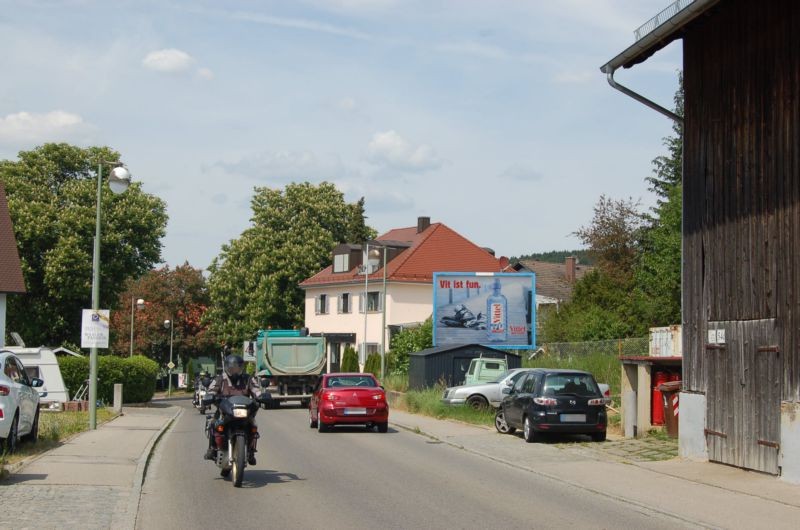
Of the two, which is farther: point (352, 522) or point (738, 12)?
point (738, 12)

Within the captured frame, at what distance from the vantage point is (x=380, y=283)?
65.2m

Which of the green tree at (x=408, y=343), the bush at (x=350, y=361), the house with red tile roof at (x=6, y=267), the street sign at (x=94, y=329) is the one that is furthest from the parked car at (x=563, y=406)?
the bush at (x=350, y=361)

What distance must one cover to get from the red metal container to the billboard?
21.9 metres

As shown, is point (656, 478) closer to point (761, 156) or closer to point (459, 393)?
point (761, 156)

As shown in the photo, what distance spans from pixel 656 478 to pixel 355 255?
54.4 metres

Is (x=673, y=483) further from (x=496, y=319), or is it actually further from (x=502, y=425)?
(x=496, y=319)

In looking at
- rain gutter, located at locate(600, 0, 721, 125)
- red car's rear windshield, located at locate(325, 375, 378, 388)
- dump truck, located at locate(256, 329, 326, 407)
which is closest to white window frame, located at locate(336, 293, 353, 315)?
dump truck, located at locate(256, 329, 326, 407)

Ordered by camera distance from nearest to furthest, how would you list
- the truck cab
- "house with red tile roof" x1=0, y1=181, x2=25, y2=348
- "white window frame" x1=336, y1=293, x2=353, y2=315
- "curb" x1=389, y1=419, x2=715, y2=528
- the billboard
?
"curb" x1=389, y1=419, x2=715, y2=528 → the truck cab → "house with red tile roof" x1=0, y1=181, x2=25, y2=348 → the billboard → "white window frame" x1=336, y1=293, x2=353, y2=315

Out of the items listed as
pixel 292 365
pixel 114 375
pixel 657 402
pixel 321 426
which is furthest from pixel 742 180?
pixel 114 375

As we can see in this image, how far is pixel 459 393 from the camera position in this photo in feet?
100

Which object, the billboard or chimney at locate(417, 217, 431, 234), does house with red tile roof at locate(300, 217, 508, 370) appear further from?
the billboard

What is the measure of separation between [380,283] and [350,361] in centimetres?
636

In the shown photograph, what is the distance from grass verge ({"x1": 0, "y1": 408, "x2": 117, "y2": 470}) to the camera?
53.3ft

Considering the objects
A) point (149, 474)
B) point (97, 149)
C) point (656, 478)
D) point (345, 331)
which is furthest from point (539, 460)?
point (345, 331)
